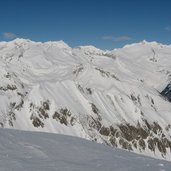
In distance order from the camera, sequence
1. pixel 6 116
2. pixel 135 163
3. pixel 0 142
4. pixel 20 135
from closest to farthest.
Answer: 1. pixel 135 163
2. pixel 0 142
3. pixel 20 135
4. pixel 6 116

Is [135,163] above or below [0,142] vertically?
below

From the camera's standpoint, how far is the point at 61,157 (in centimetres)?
1725

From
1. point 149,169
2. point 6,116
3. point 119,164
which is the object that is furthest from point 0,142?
point 6,116

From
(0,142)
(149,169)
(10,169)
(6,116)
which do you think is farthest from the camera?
(6,116)

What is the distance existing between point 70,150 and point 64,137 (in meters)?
4.14

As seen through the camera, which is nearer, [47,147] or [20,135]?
[47,147]

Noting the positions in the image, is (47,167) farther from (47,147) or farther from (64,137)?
(64,137)

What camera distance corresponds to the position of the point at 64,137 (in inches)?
911

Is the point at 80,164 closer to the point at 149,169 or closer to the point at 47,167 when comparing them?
the point at 47,167

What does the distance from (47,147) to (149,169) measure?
5.37 m

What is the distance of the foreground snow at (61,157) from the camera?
15262mm

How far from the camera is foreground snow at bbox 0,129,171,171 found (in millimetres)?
15262

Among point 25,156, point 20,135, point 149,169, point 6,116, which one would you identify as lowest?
point 149,169

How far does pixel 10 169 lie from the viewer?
14094 mm
